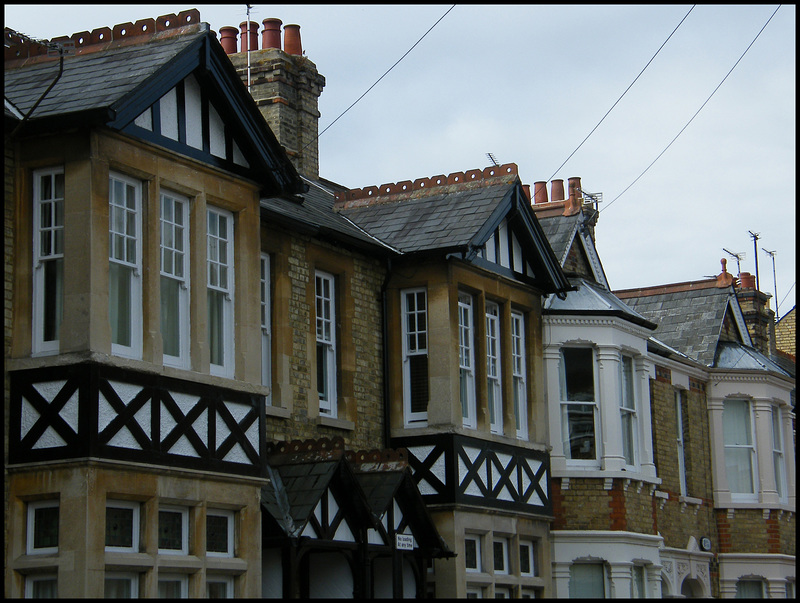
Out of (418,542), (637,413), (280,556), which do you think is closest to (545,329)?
(637,413)

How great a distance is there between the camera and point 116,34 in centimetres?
1445

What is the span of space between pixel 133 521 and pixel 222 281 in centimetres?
296

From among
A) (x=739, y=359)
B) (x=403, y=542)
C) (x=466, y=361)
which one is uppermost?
(x=739, y=359)

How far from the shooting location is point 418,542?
16453mm

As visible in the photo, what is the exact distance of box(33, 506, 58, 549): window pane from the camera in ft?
39.6

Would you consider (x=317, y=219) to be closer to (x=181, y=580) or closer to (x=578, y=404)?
(x=578, y=404)

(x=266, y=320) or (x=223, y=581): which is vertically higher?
(x=266, y=320)

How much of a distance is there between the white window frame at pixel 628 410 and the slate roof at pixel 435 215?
403cm

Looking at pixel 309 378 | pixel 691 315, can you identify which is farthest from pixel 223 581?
pixel 691 315

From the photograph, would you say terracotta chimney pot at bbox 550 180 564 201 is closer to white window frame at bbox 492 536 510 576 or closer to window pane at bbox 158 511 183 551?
white window frame at bbox 492 536 510 576

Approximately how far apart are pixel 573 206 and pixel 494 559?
283 inches

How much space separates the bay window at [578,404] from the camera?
20828mm

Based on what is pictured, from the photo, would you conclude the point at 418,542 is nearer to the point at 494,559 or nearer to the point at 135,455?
the point at 494,559

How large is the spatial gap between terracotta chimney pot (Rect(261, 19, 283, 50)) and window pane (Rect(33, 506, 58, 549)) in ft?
43.6
